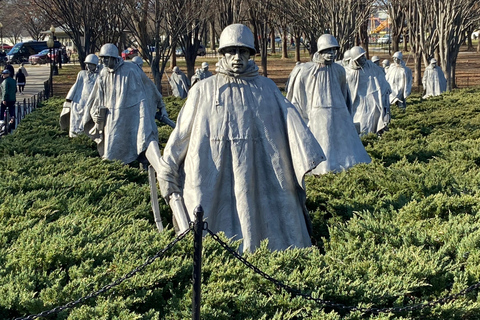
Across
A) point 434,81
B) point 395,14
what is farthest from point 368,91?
point 395,14

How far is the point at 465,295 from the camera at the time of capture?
15.1 feet

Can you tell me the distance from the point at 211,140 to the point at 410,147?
20.9ft

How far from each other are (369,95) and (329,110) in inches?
209

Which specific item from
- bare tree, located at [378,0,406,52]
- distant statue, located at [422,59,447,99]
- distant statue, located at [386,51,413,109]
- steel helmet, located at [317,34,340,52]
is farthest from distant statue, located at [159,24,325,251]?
bare tree, located at [378,0,406,52]

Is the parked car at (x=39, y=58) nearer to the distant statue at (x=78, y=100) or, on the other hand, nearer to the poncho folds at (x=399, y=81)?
the poncho folds at (x=399, y=81)

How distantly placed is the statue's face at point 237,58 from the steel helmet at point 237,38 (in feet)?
0.33

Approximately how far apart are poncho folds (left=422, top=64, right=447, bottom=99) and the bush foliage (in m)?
22.6

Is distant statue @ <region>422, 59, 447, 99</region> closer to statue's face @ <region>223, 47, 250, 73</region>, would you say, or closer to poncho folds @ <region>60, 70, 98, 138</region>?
poncho folds @ <region>60, 70, 98, 138</region>

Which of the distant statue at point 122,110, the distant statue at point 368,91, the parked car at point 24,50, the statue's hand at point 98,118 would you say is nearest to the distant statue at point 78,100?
the statue's hand at point 98,118

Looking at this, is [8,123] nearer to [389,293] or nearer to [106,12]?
[106,12]

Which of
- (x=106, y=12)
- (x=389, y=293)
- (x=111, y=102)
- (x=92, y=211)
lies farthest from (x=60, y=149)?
(x=106, y=12)

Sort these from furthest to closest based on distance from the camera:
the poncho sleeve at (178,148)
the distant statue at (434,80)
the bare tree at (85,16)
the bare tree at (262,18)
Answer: the bare tree at (262,18) → the distant statue at (434,80) → the bare tree at (85,16) → the poncho sleeve at (178,148)

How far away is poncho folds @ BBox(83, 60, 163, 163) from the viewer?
40.3 ft

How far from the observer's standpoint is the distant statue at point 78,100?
594 inches
